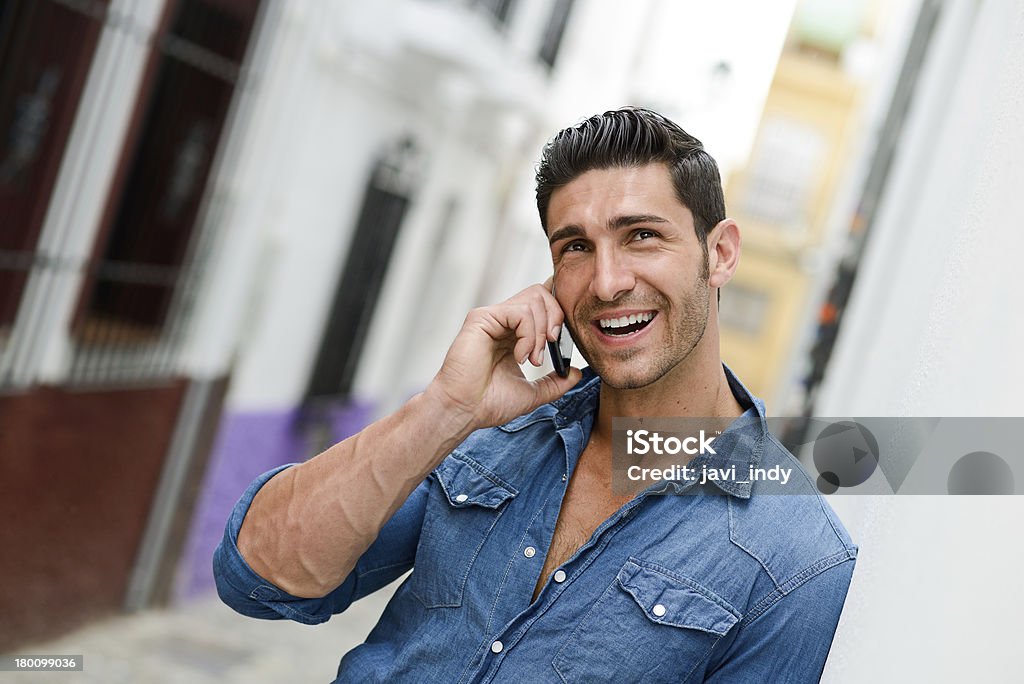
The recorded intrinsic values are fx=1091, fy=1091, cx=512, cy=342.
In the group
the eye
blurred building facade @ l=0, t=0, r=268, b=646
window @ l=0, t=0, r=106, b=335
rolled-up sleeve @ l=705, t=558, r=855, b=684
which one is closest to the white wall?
rolled-up sleeve @ l=705, t=558, r=855, b=684

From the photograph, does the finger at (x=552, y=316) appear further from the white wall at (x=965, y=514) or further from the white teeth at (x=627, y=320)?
the white wall at (x=965, y=514)

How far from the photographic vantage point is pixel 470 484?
193cm

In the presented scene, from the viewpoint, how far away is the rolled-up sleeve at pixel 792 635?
64.1 inches

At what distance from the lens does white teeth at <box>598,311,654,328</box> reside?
187 centimetres

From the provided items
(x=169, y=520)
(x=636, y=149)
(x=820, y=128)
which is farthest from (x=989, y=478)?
(x=820, y=128)

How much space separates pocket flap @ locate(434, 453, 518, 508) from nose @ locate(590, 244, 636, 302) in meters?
0.37

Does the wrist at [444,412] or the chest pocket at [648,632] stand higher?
the wrist at [444,412]

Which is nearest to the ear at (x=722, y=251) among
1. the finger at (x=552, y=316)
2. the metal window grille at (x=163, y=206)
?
the finger at (x=552, y=316)

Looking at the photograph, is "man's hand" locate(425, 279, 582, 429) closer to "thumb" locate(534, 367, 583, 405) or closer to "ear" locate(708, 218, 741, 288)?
"thumb" locate(534, 367, 583, 405)

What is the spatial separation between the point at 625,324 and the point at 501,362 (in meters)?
A: 0.25

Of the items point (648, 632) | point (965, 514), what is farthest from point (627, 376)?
point (965, 514)

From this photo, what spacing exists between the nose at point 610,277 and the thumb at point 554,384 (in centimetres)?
21

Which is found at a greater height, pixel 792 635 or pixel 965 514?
pixel 965 514

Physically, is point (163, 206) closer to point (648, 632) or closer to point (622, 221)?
point (622, 221)
